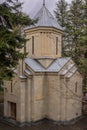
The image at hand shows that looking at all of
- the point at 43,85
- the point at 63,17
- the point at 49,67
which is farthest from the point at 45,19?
the point at 63,17

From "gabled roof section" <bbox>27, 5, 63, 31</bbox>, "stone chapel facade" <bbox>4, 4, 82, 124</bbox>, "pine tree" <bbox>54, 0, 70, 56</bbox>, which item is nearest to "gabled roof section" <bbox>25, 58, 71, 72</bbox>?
Result: "stone chapel facade" <bbox>4, 4, 82, 124</bbox>

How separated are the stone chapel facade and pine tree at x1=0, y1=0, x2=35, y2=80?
21.4ft

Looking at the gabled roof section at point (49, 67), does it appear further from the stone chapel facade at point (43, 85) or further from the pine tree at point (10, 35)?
the pine tree at point (10, 35)

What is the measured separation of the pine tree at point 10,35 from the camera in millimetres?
8039

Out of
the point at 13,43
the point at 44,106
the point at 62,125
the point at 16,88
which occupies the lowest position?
the point at 62,125

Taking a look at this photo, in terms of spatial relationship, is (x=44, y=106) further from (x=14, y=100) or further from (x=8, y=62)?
(x=8, y=62)

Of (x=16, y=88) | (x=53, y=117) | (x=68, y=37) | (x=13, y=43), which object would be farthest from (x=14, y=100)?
(x=68, y=37)

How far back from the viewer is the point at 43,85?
56.6ft

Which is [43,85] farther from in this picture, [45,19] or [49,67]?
[45,19]

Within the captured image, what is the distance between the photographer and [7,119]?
669 inches

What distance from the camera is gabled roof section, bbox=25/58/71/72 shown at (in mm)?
16891

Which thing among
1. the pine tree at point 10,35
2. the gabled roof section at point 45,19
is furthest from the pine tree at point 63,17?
the pine tree at point 10,35

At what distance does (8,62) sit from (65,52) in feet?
57.2

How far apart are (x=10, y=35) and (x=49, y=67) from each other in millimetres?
10059
